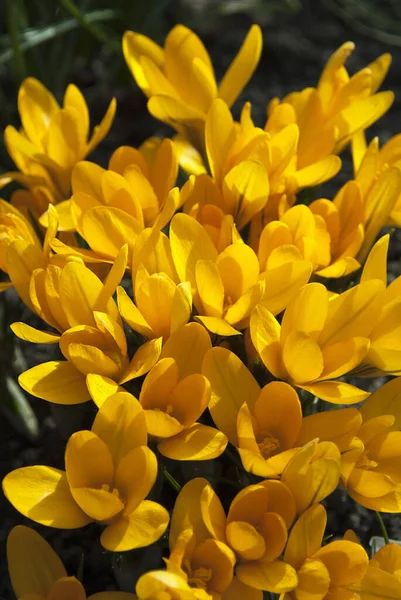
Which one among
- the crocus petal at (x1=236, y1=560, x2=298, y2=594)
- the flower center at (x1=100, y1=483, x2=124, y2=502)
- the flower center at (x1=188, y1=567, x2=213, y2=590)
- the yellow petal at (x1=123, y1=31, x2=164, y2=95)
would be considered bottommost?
the crocus petal at (x1=236, y1=560, x2=298, y2=594)

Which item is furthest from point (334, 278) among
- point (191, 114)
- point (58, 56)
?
point (58, 56)

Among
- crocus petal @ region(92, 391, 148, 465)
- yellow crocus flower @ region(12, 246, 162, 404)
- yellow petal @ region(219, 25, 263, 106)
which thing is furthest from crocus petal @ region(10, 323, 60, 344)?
yellow petal @ region(219, 25, 263, 106)

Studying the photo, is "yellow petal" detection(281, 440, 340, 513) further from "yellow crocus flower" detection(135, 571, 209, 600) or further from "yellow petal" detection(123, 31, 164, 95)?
"yellow petal" detection(123, 31, 164, 95)

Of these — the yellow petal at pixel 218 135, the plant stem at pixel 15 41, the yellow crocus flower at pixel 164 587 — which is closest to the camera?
the yellow crocus flower at pixel 164 587

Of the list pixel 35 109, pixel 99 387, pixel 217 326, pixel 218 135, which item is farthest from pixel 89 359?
pixel 35 109

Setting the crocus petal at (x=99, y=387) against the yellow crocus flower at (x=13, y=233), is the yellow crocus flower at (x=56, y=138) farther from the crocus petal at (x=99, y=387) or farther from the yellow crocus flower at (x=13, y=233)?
the crocus petal at (x=99, y=387)

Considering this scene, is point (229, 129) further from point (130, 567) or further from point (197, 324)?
point (130, 567)

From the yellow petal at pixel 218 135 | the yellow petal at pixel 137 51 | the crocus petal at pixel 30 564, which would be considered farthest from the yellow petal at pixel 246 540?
the yellow petal at pixel 137 51
